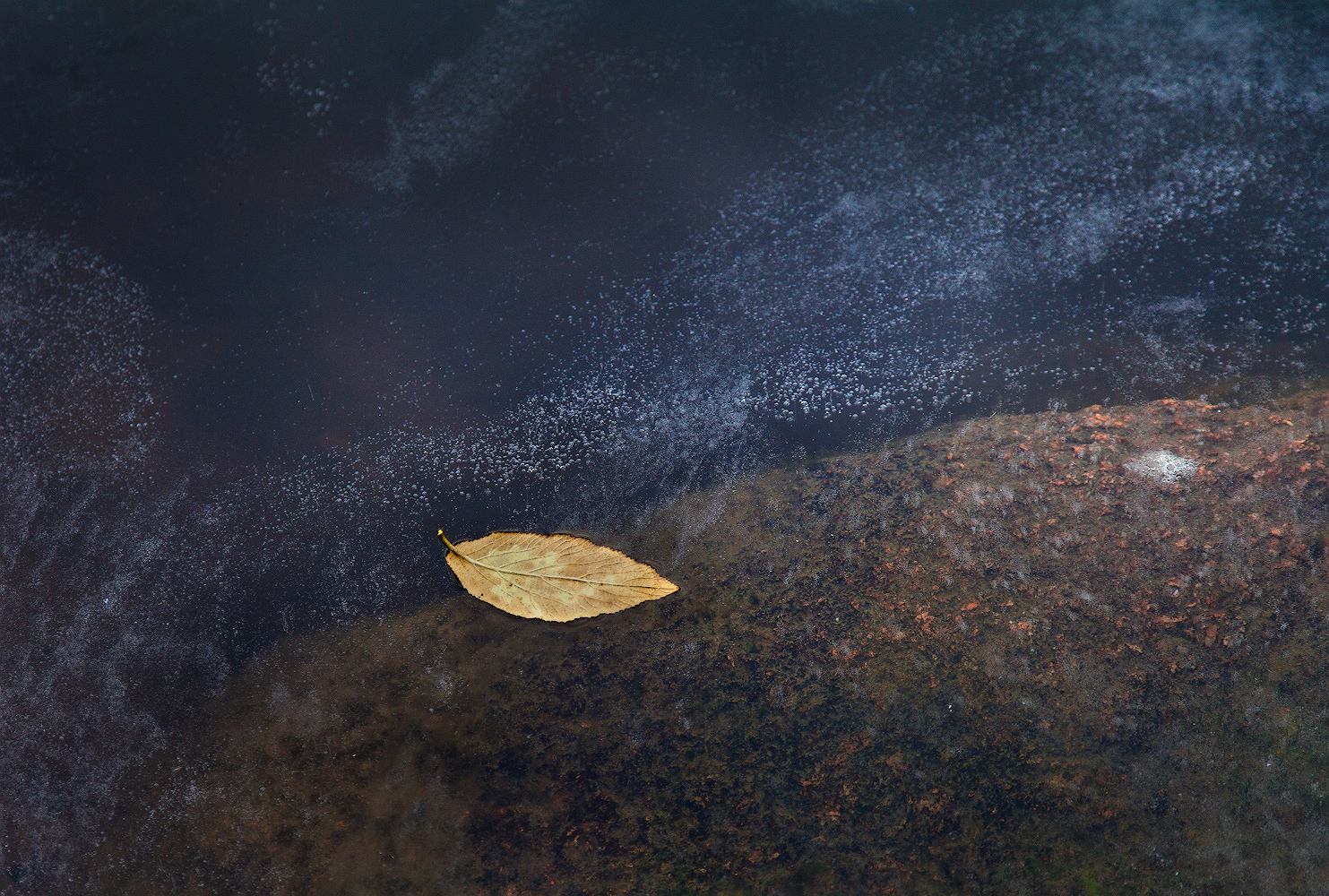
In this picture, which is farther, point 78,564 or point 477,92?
point 477,92

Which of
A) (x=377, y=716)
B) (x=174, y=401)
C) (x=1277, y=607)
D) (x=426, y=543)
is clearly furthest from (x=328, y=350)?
(x=1277, y=607)

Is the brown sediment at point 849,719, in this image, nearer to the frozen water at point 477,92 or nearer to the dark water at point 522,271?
the dark water at point 522,271

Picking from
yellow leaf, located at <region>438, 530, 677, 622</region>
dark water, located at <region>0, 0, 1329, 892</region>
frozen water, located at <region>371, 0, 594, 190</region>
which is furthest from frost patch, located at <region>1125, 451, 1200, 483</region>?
frozen water, located at <region>371, 0, 594, 190</region>

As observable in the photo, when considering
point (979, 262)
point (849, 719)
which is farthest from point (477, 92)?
point (849, 719)

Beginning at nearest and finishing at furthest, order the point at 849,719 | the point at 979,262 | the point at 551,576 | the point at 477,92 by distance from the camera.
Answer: the point at 849,719, the point at 551,576, the point at 979,262, the point at 477,92

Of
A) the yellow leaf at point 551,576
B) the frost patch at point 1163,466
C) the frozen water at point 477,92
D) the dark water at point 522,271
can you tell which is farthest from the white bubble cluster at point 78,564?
the frost patch at point 1163,466

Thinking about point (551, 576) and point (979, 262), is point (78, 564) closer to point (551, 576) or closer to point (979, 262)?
point (551, 576)

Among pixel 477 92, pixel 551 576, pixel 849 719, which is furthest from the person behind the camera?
pixel 477 92
